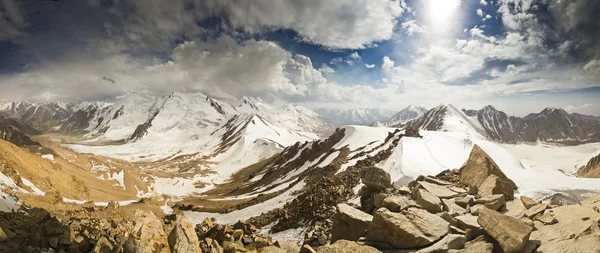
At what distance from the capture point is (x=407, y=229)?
30.7 feet

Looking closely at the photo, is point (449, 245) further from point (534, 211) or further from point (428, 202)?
point (534, 211)

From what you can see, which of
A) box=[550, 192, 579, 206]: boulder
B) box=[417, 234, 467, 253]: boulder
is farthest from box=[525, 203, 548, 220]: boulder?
box=[550, 192, 579, 206]: boulder

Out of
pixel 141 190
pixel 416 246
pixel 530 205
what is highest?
pixel 530 205

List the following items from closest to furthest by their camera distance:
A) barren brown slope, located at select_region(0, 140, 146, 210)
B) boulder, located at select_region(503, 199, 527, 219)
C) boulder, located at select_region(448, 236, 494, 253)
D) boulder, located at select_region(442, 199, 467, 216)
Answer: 1. boulder, located at select_region(448, 236, 494, 253)
2. boulder, located at select_region(503, 199, 527, 219)
3. boulder, located at select_region(442, 199, 467, 216)
4. barren brown slope, located at select_region(0, 140, 146, 210)

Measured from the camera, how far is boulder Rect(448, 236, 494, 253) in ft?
26.3

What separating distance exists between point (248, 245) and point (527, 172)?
21.6 meters

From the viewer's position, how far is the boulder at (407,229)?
923 centimetres

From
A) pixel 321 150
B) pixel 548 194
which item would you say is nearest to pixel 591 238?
pixel 548 194

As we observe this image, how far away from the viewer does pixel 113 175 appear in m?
75.0

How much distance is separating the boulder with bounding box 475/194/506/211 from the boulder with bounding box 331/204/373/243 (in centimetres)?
551

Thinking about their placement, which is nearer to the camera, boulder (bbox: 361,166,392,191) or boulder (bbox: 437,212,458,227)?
boulder (bbox: 437,212,458,227)

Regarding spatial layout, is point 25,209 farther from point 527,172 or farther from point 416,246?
point 527,172

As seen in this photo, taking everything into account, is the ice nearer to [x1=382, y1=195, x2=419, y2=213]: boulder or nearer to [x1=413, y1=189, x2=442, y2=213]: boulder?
[x1=413, y1=189, x2=442, y2=213]: boulder

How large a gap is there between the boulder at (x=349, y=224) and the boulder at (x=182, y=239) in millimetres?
6406
